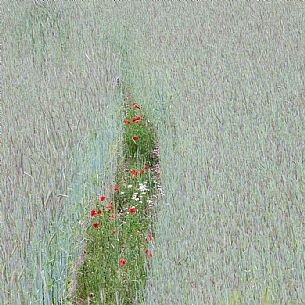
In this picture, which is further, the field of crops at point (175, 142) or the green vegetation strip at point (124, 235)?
the green vegetation strip at point (124, 235)

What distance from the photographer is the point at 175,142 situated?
4371 mm

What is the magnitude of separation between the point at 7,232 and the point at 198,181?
4.19ft

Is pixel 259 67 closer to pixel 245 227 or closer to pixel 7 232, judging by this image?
pixel 245 227

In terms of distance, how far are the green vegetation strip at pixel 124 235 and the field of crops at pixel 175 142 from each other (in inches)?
4.1

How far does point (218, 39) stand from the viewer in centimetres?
645

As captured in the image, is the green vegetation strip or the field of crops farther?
the green vegetation strip

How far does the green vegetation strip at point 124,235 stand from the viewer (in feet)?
10.8

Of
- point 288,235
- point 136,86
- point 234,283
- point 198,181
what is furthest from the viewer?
point 136,86

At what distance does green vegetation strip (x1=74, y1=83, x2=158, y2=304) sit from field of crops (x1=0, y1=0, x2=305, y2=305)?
0.34 feet

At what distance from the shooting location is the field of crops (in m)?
2.71

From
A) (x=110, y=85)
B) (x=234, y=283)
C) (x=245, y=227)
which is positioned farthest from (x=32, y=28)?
(x=234, y=283)

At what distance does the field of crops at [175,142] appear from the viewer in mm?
2715

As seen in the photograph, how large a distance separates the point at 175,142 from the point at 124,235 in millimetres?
819

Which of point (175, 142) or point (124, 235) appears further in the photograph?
point (175, 142)
